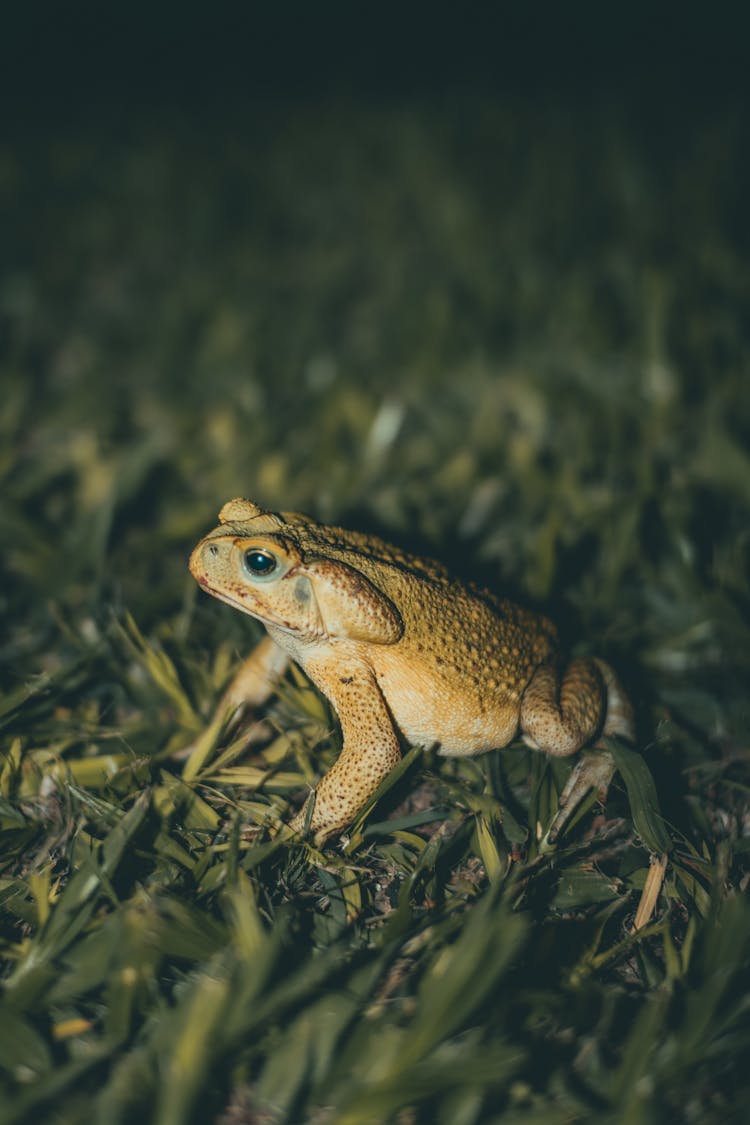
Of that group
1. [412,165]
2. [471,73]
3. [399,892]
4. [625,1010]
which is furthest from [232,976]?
[471,73]

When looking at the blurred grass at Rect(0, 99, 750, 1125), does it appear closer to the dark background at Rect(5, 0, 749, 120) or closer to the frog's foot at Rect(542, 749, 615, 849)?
the frog's foot at Rect(542, 749, 615, 849)

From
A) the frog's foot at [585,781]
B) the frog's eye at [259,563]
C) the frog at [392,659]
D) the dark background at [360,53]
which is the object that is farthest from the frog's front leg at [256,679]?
the dark background at [360,53]

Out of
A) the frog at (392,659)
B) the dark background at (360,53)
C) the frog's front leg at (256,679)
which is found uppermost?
the dark background at (360,53)

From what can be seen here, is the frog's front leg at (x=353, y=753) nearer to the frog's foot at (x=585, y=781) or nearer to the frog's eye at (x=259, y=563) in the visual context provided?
the frog's eye at (x=259, y=563)

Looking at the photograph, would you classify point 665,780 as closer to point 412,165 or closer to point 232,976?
point 232,976

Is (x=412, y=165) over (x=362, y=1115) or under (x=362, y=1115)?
over

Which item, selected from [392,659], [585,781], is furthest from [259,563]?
[585,781]

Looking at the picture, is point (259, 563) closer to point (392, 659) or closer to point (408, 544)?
point (392, 659)
